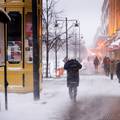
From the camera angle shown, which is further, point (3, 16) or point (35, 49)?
point (35, 49)

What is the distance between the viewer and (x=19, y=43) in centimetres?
2345

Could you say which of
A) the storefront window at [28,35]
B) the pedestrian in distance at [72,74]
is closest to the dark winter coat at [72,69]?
the pedestrian in distance at [72,74]

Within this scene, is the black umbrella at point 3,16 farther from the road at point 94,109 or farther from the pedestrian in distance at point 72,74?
the pedestrian in distance at point 72,74

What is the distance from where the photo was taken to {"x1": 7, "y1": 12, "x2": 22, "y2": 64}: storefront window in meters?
23.4

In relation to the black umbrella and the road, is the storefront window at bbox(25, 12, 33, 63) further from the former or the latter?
the black umbrella

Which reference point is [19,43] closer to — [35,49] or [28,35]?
[28,35]

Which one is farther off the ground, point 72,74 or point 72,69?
point 72,69

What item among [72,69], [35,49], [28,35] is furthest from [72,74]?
[28,35]

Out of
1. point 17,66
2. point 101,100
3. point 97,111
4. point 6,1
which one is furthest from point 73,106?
point 6,1

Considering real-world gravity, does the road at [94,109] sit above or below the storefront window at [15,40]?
below

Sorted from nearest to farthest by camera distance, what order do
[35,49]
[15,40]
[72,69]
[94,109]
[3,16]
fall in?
1. [3,16]
2. [94,109]
3. [35,49]
4. [72,69]
5. [15,40]

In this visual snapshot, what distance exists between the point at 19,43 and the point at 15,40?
0.23 metres

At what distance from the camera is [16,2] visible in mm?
23297

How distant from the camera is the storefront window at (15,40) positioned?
922 inches
